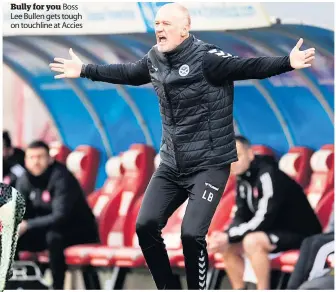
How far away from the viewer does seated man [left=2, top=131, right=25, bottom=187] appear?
12.1 m

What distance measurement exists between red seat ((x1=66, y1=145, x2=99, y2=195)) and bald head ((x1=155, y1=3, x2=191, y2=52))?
424 centimetres

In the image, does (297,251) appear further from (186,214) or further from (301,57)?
(301,57)

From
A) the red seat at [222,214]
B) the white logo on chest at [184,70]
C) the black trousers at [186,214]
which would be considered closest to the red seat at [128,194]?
the red seat at [222,214]

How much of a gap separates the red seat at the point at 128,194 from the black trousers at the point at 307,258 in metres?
1.64

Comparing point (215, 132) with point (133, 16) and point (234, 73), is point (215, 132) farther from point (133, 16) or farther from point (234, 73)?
point (133, 16)

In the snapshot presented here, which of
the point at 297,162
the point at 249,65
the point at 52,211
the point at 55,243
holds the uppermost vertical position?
the point at 249,65

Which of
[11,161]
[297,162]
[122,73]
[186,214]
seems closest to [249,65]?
[122,73]

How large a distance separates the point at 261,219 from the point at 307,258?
0.57 m

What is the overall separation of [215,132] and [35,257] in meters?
4.49

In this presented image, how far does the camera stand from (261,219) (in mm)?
11469

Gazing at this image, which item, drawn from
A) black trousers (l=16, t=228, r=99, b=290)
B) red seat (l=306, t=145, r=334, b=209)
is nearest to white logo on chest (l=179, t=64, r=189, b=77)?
red seat (l=306, t=145, r=334, b=209)

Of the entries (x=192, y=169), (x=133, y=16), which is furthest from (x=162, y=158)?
(x=133, y=16)

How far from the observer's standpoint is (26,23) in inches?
472

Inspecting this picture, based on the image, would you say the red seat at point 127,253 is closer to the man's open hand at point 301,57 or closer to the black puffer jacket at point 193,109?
the black puffer jacket at point 193,109
